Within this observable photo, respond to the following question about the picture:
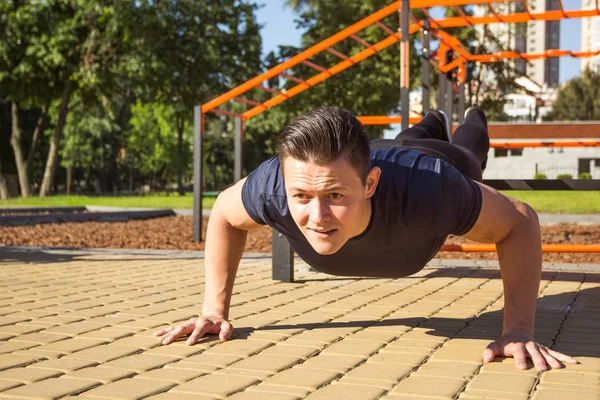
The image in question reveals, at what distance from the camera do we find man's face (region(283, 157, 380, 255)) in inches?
109

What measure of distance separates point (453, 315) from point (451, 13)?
78.9 ft

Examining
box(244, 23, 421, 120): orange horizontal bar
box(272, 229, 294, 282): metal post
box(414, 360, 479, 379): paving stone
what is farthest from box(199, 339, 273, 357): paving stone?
box(244, 23, 421, 120): orange horizontal bar

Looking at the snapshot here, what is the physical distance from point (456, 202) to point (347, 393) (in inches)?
33.5

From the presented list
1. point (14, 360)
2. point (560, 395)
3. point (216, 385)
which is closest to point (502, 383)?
point (560, 395)

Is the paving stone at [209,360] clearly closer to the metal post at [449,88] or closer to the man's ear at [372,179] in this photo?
the man's ear at [372,179]

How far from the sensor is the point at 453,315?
456 centimetres

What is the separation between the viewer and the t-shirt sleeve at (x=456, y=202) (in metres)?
2.98

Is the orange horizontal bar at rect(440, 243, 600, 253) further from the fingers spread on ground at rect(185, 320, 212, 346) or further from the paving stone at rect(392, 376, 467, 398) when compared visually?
the paving stone at rect(392, 376, 467, 398)

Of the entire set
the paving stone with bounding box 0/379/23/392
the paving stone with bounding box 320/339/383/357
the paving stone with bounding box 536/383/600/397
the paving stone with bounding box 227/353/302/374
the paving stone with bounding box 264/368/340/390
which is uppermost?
the paving stone with bounding box 0/379/23/392

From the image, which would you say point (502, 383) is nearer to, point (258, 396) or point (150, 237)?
point (258, 396)

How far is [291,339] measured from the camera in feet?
12.4

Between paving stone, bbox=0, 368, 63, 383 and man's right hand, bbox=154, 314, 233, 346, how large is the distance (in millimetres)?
677

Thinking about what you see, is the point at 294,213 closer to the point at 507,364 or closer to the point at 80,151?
the point at 507,364

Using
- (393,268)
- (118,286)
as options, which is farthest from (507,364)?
(118,286)
